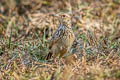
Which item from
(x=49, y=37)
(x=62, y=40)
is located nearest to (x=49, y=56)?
(x=62, y=40)

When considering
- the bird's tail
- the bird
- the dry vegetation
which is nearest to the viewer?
the dry vegetation

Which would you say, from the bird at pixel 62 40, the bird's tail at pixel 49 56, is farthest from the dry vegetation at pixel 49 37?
the bird at pixel 62 40

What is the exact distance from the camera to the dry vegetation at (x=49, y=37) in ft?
13.1

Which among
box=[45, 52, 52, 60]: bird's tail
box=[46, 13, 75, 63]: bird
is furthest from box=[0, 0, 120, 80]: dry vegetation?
box=[46, 13, 75, 63]: bird

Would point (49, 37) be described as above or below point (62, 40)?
below

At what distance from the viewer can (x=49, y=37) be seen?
238 inches

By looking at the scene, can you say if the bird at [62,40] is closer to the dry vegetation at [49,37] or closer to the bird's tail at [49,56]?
the bird's tail at [49,56]

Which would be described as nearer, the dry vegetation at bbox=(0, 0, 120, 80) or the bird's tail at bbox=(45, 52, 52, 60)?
the dry vegetation at bbox=(0, 0, 120, 80)

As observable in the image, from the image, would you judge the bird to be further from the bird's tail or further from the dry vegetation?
the dry vegetation

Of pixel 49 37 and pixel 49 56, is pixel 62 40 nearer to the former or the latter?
pixel 49 56

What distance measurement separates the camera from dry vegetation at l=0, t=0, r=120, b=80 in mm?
3986

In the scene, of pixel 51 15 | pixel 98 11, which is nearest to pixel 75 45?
pixel 51 15

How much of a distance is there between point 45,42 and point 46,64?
44.9 inches

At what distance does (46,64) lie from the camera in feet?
14.6
